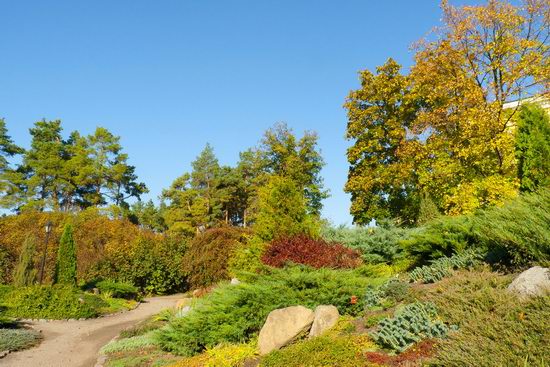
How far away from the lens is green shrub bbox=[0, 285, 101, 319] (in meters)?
15.6

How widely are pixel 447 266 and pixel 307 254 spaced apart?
339cm

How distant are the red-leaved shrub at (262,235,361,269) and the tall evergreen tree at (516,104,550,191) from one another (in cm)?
619

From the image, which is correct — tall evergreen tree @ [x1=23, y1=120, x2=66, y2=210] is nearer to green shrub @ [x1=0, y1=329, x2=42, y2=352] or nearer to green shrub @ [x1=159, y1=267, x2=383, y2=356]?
green shrub @ [x1=0, y1=329, x2=42, y2=352]

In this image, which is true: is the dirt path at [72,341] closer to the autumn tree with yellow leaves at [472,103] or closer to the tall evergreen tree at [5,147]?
the autumn tree with yellow leaves at [472,103]

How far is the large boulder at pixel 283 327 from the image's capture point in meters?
6.65

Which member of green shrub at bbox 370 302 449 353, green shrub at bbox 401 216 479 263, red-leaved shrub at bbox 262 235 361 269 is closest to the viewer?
green shrub at bbox 370 302 449 353

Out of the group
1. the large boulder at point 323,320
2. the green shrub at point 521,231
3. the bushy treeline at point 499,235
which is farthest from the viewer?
the large boulder at point 323,320

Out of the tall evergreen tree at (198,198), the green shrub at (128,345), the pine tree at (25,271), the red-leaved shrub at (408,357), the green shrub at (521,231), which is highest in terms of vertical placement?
the tall evergreen tree at (198,198)

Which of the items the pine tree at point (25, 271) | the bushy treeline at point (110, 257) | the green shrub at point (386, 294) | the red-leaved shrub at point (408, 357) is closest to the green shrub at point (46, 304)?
the pine tree at point (25, 271)

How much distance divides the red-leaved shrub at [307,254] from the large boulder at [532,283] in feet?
16.1

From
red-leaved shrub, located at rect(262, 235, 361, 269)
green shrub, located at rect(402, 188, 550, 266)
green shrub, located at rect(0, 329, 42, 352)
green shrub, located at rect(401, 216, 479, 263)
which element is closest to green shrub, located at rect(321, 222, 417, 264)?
red-leaved shrub, located at rect(262, 235, 361, 269)

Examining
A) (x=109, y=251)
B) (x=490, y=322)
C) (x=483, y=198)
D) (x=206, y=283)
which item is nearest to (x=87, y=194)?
(x=109, y=251)

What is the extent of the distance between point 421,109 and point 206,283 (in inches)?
603

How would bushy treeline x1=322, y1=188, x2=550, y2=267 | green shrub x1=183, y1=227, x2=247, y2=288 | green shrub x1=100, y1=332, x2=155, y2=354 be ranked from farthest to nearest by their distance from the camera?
green shrub x1=183, y1=227, x2=247, y2=288
green shrub x1=100, y1=332, x2=155, y2=354
bushy treeline x1=322, y1=188, x2=550, y2=267
